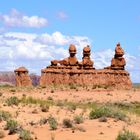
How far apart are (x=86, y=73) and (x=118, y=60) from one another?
16.3 ft

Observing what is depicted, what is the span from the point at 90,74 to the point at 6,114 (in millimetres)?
38722

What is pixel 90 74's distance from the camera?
58.8 m

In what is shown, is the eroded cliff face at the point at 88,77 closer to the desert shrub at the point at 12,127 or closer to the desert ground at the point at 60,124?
the desert ground at the point at 60,124

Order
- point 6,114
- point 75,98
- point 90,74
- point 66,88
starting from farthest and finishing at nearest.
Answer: point 90,74, point 66,88, point 75,98, point 6,114

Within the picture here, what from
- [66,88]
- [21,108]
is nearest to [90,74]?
[66,88]

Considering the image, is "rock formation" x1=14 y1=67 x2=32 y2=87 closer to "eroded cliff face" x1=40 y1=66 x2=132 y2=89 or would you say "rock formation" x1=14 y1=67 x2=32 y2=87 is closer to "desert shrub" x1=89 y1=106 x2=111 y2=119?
"eroded cliff face" x1=40 y1=66 x2=132 y2=89

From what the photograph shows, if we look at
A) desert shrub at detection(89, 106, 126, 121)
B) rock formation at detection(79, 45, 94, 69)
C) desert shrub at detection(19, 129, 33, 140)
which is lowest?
desert shrub at detection(19, 129, 33, 140)

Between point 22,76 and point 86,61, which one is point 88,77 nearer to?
point 86,61

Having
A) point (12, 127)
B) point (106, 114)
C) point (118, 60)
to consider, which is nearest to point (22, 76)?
point (118, 60)

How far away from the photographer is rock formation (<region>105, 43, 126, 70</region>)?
59844 mm

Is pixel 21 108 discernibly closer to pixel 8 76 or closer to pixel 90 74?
pixel 90 74

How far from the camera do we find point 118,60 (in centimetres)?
6000

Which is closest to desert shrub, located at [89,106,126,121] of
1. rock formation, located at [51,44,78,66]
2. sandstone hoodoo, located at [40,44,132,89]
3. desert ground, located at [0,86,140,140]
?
desert ground, located at [0,86,140,140]

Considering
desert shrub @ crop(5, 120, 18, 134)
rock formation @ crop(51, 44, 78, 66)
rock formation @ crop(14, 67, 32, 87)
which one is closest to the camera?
desert shrub @ crop(5, 120, 18, 134)
